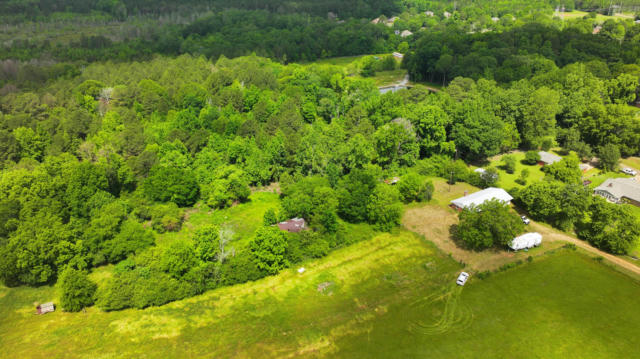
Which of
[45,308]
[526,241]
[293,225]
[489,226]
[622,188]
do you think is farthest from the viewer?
[622,188]

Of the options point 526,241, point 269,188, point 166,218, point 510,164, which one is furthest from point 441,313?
point 510,164

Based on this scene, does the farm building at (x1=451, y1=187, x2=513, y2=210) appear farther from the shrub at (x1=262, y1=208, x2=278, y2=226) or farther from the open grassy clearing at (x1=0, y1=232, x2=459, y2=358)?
the shrub at (x1=262, y1=208, x2=278, y2=226)

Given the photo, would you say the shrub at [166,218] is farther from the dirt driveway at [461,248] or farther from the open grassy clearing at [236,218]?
the dirt driveway at [461,248]

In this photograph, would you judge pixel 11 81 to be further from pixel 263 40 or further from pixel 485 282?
pixel 485 282

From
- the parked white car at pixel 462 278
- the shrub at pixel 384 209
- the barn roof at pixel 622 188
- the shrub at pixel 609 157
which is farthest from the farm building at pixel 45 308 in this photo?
the shrub at pixel 609 157

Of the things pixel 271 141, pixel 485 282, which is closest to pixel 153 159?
pixel 271 141

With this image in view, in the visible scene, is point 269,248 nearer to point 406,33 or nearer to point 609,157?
point 609,157

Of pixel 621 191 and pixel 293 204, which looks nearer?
pixel 293 204
